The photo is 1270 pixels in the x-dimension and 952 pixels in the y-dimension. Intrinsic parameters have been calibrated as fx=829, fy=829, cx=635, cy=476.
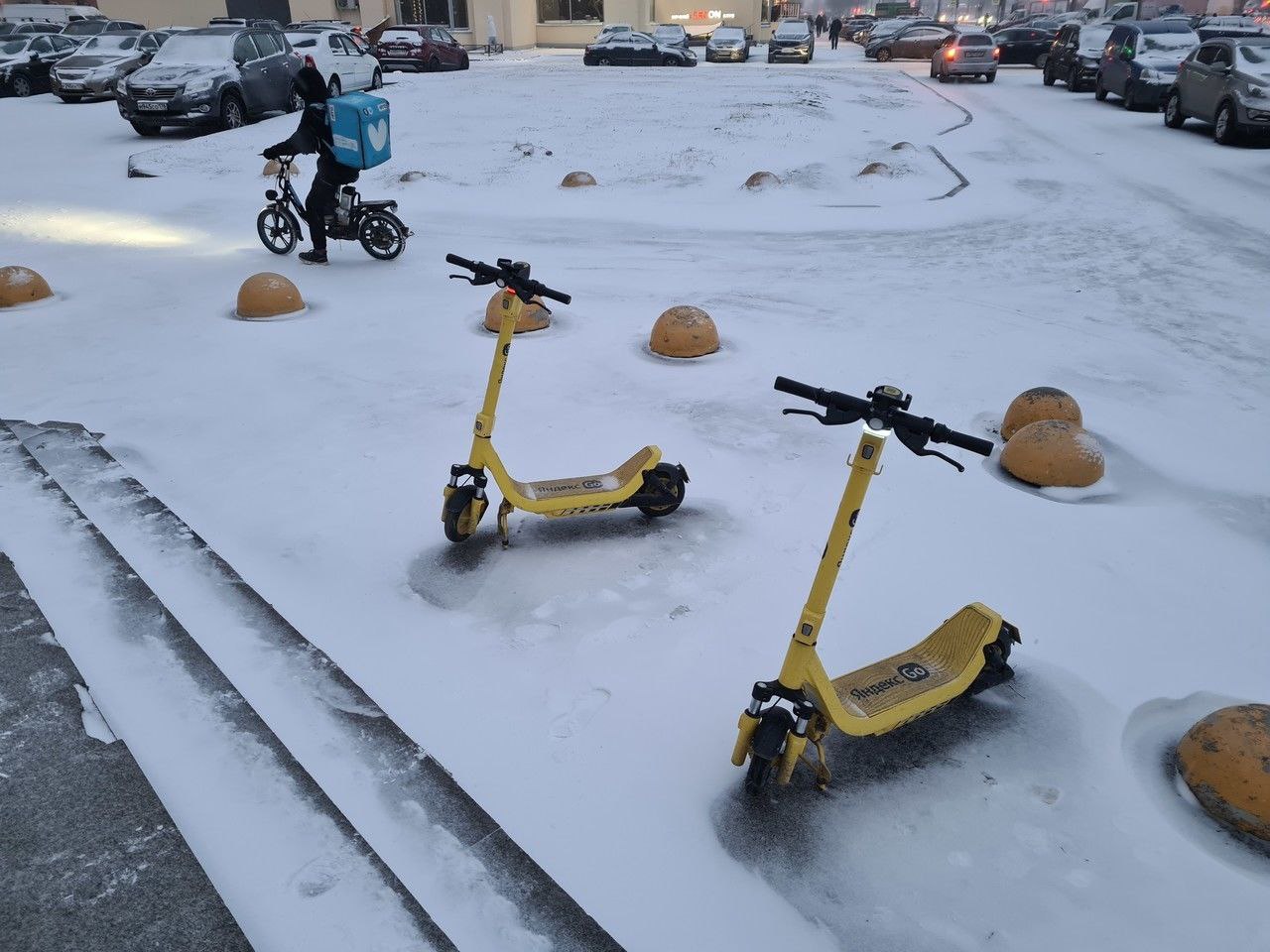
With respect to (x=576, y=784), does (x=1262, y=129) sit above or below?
above

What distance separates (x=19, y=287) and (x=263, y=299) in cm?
241

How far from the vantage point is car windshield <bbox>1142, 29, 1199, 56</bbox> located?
60.4ft

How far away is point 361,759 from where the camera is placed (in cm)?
291

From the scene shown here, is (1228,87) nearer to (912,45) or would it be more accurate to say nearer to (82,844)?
(82,844)

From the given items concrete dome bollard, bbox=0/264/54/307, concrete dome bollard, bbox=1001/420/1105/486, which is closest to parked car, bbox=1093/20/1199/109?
concrete dome bollard, bbox=1001/420/1105/486

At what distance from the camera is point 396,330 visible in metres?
7.23

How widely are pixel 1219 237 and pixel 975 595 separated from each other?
8.56 meters

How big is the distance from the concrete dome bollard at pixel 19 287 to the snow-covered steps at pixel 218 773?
197 inches

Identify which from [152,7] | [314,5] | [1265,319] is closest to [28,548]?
[1265,319]

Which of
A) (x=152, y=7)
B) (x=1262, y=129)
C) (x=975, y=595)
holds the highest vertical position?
(x=152, y=7)

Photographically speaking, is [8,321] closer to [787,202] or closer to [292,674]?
[292,674]

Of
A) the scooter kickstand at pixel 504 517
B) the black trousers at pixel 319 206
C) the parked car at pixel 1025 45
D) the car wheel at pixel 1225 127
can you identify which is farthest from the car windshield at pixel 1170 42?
the scooter kickstand at pixel 504 517

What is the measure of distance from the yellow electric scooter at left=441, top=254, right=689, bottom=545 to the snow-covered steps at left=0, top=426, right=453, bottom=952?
4.39 feet

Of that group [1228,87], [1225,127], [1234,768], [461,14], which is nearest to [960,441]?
[1234,768]
